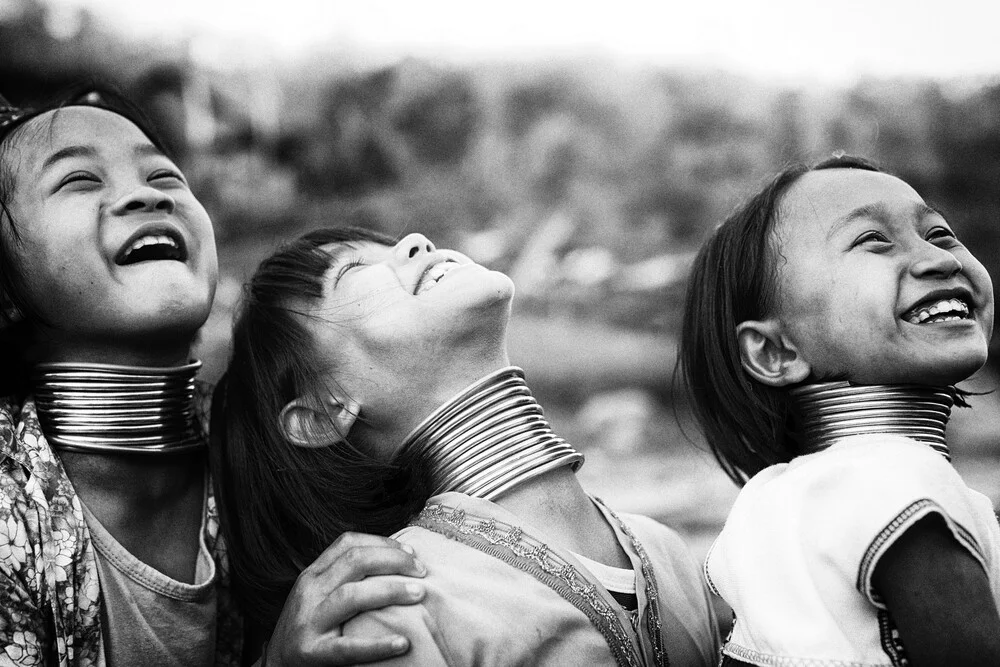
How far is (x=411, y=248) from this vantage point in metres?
1.95

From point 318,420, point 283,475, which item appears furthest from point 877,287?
point 283,475

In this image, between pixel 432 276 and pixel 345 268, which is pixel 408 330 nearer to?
pixel 432 276

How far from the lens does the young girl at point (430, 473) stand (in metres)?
1.53

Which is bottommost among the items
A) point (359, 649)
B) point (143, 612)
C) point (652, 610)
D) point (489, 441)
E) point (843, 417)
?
point (143, 612)

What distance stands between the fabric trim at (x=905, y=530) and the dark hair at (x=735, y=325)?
18.8 inches

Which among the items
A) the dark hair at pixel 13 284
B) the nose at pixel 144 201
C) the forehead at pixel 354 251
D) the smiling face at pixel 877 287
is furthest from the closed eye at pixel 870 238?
the dark hair at pixel 13 284

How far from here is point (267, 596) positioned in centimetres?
194

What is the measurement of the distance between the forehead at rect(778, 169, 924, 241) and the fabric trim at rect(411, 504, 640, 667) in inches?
30.3

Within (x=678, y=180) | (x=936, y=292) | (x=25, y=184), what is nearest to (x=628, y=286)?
(x=678, y=180)

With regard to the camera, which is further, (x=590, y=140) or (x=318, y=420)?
(x=590, y=140)

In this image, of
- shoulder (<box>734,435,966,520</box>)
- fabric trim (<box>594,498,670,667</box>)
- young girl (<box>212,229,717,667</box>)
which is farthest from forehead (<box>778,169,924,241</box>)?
fabric trim (<box>594,498,670,667</box>)

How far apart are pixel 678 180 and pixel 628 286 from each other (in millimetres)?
455

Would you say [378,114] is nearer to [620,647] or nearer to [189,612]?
[189,612]

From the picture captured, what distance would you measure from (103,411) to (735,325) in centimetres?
131
